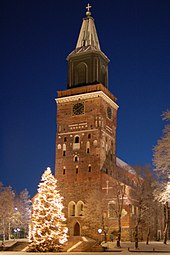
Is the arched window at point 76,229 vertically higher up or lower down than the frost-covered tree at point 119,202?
lower down

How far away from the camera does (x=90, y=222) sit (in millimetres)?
63594

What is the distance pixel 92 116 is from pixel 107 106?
4.48 m

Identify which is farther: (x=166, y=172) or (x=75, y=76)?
(x=75, y=76)

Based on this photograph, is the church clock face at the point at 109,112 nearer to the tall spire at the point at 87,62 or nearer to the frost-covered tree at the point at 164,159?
the tall spire at the point at 87,62

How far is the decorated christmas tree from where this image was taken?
3925cm

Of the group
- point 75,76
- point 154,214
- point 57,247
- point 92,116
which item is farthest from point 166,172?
point 75,76

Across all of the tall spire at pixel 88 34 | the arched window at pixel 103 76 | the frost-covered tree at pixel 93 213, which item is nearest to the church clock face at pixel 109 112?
the arched window at pixel 103 76

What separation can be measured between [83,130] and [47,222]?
31522 mm

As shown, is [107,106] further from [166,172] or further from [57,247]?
[166,172]

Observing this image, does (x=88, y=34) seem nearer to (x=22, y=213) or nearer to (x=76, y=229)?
(x=76, y=229)

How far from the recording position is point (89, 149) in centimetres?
6856

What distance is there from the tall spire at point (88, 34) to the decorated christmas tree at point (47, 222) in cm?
3867

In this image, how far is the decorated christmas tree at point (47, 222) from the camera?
129ft

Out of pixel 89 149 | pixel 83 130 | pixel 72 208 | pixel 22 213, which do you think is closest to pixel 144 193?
pixel 72 208
